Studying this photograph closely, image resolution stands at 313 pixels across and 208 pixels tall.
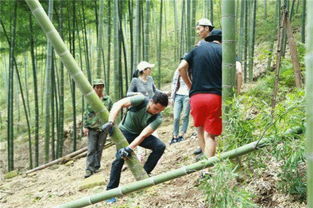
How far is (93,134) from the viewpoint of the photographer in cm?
561

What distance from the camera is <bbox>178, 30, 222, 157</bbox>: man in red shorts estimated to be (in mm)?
3203

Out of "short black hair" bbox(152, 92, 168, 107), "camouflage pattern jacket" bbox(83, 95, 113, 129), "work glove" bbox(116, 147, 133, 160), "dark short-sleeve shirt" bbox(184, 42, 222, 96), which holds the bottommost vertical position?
"camouflage pattern jacket" bbox(83, 95, 113, 129)

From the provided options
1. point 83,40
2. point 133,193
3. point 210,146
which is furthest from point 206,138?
point 83,40

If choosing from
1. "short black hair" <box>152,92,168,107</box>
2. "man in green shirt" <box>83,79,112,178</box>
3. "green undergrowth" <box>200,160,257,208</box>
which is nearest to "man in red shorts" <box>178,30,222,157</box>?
"short black hair" <box>152,92,168,107</box>

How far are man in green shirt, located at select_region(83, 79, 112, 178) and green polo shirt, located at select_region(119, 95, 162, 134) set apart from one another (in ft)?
5.17

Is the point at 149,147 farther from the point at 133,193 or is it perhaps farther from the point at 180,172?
the point at 180,172

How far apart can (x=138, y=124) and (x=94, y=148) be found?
2033 mm

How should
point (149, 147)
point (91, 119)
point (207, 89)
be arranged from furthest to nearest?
point (91, 119) → point (149, 147) → point (207, 89)

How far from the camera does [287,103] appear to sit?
6.63 feet

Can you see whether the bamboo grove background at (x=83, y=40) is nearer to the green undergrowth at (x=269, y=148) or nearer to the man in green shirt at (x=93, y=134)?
the man in green shirt at (x=93, y=134)

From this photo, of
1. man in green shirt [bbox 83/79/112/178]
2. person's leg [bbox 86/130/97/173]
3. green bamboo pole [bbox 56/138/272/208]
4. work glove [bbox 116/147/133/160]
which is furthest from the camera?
person's leg [bbox 86/130/97/173]

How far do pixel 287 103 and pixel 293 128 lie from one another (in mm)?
136

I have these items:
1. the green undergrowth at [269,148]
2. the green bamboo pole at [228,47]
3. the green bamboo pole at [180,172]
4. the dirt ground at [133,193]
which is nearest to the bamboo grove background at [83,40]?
the dirt ground at [133,193]

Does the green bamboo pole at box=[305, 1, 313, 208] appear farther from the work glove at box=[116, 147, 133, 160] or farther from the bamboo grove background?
the bamboo grove background
